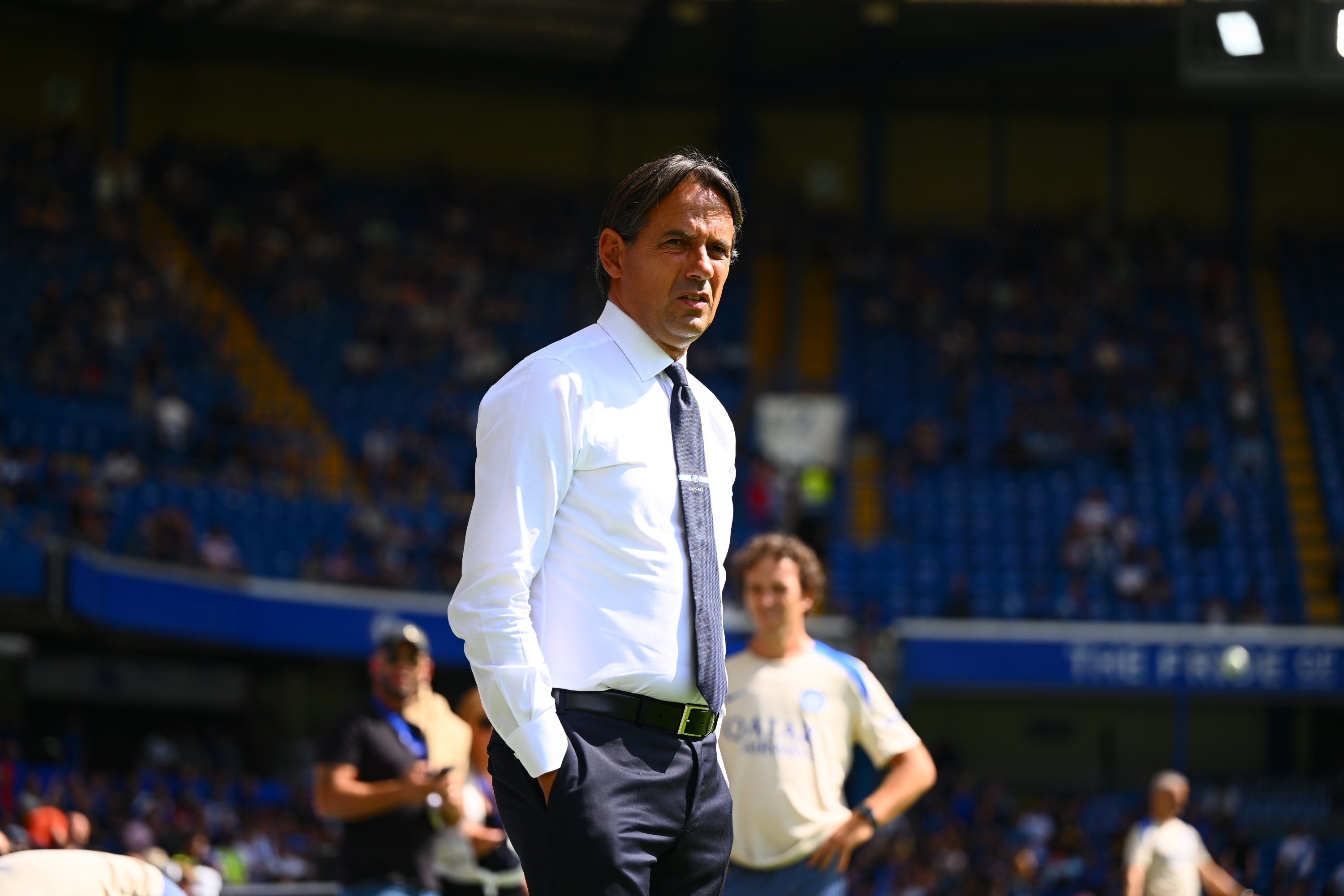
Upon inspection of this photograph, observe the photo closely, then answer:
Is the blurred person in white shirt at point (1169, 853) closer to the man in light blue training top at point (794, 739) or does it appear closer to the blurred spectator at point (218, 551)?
the man in light blue training top at point (794, 739)

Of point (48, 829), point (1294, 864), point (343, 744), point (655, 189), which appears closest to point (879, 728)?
point (343, 744)

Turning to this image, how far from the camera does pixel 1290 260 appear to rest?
2739 cm

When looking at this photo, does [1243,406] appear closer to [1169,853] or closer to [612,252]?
[1169,853]

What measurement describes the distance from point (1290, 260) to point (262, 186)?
1646cm

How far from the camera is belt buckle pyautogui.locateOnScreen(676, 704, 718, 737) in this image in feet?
9.73

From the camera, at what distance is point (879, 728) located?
5.36 m

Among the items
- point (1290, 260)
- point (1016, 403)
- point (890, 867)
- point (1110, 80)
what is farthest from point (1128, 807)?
point (1110, 80)

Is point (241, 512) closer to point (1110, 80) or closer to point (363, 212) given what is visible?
point (363, 212)

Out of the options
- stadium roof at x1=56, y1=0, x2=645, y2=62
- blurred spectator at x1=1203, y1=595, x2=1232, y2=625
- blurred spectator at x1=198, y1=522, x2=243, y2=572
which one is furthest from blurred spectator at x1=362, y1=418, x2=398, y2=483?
blurred spectator at x1=1203, y1=595, x2=1232, y2=625

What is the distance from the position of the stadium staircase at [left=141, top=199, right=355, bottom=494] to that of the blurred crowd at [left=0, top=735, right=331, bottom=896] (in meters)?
4.46

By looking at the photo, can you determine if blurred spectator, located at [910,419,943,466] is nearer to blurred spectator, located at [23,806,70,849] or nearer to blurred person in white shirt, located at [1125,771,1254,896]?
blurred person in white shirt, located at [1125,771,1254,896]

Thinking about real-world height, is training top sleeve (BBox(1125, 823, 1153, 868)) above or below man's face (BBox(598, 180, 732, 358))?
below

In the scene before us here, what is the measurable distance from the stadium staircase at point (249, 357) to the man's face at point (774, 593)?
632 inches

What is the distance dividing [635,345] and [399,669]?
3.02 m
